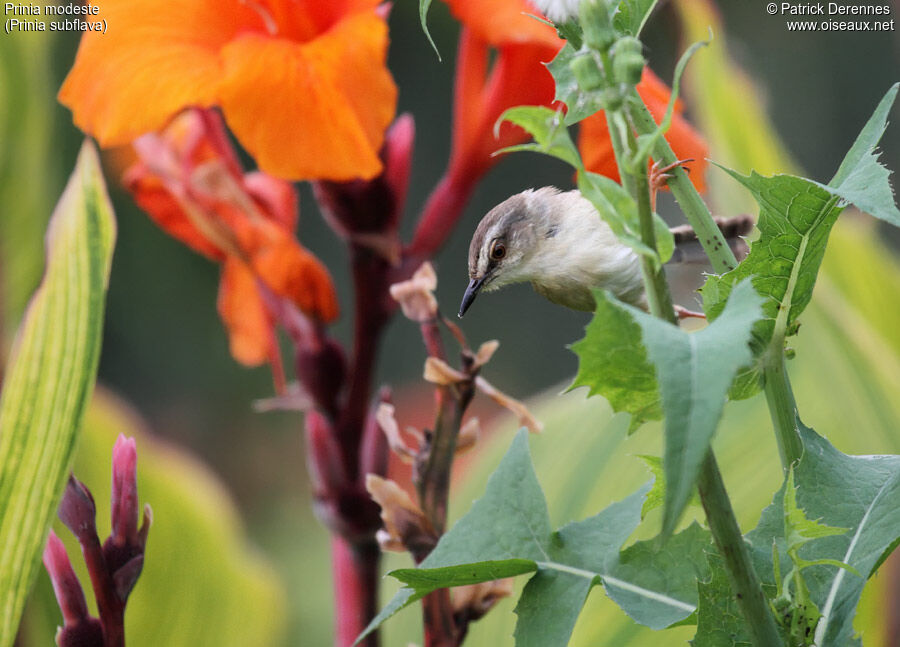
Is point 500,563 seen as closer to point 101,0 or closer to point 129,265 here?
point 101,0

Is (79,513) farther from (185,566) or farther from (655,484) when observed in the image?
(185,566)

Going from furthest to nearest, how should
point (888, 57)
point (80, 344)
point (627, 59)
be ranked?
point (888, 57)
point (80, 344)
point (627, 59)

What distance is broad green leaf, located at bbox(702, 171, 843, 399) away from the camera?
0.54 feet

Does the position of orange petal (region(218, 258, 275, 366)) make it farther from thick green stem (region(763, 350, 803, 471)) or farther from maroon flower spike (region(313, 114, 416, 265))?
thick green stem (region(763, 350, 803, 471))

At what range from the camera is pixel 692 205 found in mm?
171

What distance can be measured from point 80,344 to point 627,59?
168 millimetres

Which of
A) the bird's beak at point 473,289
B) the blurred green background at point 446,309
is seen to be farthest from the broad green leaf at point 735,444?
the bird's beak at point 473,289

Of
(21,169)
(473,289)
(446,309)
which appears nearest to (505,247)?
(473,289)

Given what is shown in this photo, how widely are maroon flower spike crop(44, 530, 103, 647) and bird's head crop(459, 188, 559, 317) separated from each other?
141 mm

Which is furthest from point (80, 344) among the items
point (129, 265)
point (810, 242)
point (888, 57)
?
point (888, 57)

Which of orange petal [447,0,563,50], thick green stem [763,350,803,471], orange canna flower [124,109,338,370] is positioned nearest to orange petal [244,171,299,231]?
orange canna flower [124,109,338,370]

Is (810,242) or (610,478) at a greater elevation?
(810,242)

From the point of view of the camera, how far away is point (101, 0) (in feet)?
0.92

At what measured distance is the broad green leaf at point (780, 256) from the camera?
0.17m
